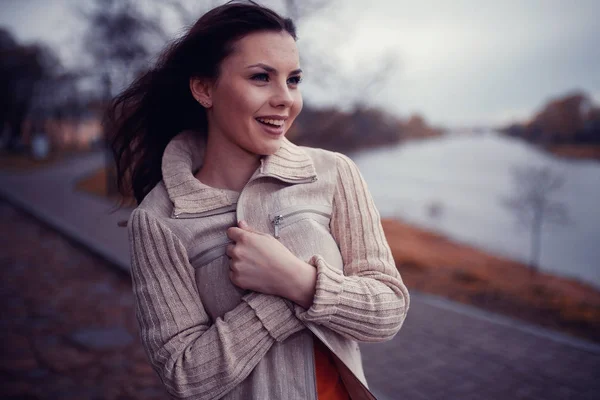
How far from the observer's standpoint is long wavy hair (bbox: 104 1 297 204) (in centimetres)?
143

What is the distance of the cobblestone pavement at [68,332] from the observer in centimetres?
368

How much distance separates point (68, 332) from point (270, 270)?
13.7ft

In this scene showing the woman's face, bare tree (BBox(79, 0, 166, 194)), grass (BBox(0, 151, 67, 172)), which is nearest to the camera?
the woman's face

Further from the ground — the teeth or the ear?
the ear

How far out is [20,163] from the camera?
24125 mm

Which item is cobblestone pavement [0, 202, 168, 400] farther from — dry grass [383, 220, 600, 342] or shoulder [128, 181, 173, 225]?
dry grass [383, 220, 600, 342]

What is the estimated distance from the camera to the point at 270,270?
1.32 meters

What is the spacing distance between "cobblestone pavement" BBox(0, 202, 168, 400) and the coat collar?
2.73 m

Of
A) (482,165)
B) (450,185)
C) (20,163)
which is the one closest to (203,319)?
(482,165)

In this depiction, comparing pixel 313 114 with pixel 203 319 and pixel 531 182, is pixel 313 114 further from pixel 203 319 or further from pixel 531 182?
pixel 203 319

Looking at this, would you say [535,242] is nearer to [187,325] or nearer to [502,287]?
[502,287]

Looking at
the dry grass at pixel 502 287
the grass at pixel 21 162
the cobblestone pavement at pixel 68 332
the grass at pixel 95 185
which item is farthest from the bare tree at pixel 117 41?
the grass at pixel 21 162

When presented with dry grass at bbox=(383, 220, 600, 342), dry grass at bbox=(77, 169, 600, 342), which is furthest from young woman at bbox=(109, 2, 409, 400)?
dry grass at bbox=(383, 220, 600, 342)

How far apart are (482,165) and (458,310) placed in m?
5.32
